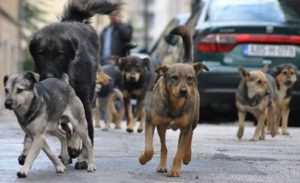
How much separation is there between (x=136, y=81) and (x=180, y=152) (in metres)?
6.18

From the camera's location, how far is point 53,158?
8.22 meters

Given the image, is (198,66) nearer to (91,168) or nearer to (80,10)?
(91,168)

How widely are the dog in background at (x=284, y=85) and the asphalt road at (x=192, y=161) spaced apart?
139cm

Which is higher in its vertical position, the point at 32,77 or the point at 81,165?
the point at 32,77

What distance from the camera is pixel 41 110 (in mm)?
8070

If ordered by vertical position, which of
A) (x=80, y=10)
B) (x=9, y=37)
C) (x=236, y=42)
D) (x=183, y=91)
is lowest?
(x=9, y=37)

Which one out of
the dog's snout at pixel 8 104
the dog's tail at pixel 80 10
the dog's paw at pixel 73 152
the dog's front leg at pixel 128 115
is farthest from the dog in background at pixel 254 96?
the dog's snout at pixel 8 104

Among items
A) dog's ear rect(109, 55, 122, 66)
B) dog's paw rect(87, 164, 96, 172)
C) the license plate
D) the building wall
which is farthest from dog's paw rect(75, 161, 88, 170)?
the building wall

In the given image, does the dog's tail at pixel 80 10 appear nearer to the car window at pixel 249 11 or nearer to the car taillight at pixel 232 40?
the car taillight at pixel 232 40

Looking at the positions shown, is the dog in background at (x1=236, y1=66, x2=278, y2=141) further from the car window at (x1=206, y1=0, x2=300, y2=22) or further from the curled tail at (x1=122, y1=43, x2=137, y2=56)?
the curled tail at (x1=122, y1=43, x2=137, y2=56)

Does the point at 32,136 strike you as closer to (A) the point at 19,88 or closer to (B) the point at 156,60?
(A) the point at 19,88

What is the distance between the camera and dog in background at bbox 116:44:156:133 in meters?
14.3

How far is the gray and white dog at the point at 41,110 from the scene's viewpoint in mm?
7926

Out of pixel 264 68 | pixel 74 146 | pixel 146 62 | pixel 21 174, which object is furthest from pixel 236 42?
pixel 21 174
